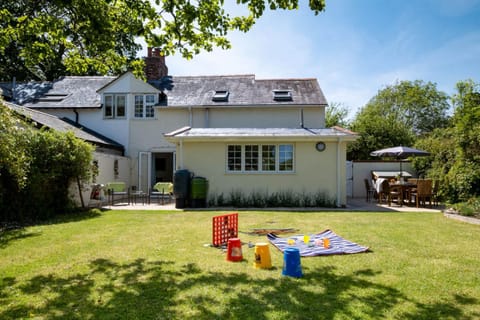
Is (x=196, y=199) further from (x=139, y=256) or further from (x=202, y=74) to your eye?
(x=202, y=74)

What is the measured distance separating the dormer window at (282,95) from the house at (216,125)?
0.19 feet

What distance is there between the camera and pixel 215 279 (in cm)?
440

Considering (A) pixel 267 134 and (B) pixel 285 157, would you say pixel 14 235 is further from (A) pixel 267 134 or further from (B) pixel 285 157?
(B) pixel 285 157

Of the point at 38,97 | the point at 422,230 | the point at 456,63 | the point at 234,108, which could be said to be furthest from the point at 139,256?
the point at 456,63

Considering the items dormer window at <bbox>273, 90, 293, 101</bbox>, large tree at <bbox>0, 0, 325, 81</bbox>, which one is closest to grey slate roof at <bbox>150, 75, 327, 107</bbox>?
dormer window at <bbox>273, 90, 293, 101</bbox>

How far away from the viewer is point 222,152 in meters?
13.2

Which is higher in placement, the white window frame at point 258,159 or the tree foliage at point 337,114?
the tree foliage at point 337,114

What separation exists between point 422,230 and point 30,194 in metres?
11.1

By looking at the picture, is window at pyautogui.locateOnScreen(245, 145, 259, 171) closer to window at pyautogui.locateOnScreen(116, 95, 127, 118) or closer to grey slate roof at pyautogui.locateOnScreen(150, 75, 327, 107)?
grey slate roof at pyautogui.locateOnScreen(150, 75, 327, 107)

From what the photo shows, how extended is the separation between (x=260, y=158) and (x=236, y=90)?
23.5ft

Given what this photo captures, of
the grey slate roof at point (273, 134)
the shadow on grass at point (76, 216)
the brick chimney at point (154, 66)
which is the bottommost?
the shadow on grass at point (76, 216)

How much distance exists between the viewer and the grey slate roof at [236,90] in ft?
57.8

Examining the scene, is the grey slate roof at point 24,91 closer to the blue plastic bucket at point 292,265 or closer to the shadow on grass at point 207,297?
the shadow on grass at point 207,297

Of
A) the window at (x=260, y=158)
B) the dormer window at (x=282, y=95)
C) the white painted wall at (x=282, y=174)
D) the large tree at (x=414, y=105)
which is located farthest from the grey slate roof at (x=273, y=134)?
the large tree at (x=414, y=105)
